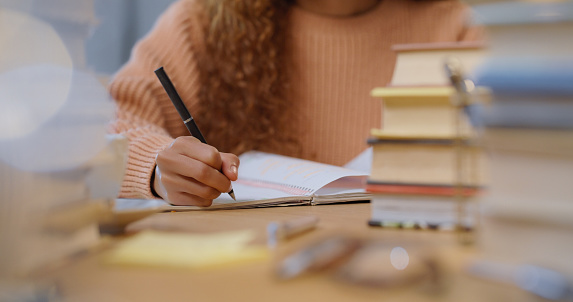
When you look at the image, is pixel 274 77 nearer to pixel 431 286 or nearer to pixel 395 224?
pixel 395 224

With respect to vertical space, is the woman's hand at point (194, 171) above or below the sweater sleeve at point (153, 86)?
below

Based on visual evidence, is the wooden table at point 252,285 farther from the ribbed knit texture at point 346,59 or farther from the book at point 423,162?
the ribbed knit texture at point 346,59

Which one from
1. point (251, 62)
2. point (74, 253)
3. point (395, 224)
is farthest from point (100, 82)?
point (251, 62)

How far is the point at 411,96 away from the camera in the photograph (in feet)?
1.17

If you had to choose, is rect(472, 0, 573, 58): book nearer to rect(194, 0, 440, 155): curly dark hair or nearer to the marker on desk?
the marker on desk

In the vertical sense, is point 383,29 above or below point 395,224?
above

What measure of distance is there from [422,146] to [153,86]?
31.7 inches

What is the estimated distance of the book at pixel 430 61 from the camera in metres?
0.36

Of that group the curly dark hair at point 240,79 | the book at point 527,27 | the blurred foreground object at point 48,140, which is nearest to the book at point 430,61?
the book at point 527,27

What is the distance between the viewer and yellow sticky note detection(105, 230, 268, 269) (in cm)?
29

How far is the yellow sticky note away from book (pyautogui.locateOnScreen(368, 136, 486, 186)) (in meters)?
0.11

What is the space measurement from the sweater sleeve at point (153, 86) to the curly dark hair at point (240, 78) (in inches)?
1.6

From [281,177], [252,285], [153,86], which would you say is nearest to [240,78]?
[153,86]

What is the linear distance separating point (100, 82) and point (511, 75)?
269 millimetres
